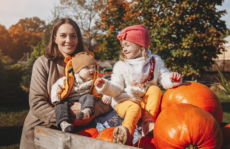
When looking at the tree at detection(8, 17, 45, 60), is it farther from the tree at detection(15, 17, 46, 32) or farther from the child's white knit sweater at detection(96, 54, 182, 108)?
the child's white knit sweater at detection(96, 54, 182, 108)

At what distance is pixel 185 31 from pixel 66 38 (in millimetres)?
6047

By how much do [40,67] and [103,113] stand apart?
1.09 metres

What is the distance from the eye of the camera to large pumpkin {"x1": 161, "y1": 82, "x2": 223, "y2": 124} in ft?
5.80

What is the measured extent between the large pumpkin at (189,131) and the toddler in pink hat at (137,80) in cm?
55

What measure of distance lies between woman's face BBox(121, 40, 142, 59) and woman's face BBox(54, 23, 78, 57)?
2.45ft

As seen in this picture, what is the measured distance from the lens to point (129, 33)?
236 cm

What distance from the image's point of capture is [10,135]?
463cm

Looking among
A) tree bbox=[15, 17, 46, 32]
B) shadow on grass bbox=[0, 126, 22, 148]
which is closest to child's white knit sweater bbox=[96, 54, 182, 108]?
shadow on grass bbox=[0, 126, 22, 148]

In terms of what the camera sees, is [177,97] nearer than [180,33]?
Yes

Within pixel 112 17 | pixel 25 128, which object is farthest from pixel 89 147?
pixel 112 17

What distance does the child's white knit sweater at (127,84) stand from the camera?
2.15 m

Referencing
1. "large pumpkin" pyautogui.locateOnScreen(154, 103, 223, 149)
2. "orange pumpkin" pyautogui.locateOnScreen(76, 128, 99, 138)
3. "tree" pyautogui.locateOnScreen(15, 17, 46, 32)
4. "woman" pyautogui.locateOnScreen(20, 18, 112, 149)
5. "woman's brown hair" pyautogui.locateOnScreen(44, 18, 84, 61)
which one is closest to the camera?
"large pumpkin" pyautogui.locateOnScreen(154, 103, 223, 149)

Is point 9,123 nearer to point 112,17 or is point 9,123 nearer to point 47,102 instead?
point 47,102

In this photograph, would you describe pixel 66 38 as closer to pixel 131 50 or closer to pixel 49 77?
pixel 49 77
